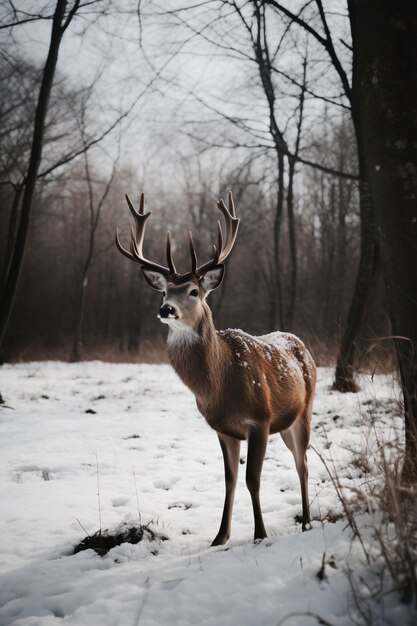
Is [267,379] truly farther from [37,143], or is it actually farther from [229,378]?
[37,143]

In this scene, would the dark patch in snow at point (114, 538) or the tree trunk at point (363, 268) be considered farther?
the tree trunk at point (363, 268)

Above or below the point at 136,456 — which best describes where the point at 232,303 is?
above

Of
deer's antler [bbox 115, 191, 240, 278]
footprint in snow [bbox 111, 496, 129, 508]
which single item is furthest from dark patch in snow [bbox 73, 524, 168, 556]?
deer's antler [bbox 115, 191, 240, 278]

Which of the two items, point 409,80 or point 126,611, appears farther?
point 409,80

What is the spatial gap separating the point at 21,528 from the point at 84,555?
2.55 feet

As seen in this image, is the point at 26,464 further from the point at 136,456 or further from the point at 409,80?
the point at 409,80

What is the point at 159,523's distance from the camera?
3416 mm

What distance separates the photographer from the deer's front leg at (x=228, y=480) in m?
3.10

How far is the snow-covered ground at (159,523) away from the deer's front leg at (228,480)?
0.29 feet

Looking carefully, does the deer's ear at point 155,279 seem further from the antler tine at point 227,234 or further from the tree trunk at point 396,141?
the tree trunk at point 396,141

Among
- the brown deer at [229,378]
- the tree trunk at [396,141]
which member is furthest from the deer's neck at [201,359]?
the tree trunk at [396,141]

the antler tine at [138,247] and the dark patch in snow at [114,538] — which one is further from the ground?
the antler tine at [138,247]

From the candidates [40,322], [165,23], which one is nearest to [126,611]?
[165,23]

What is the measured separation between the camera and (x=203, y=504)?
3904 mm
